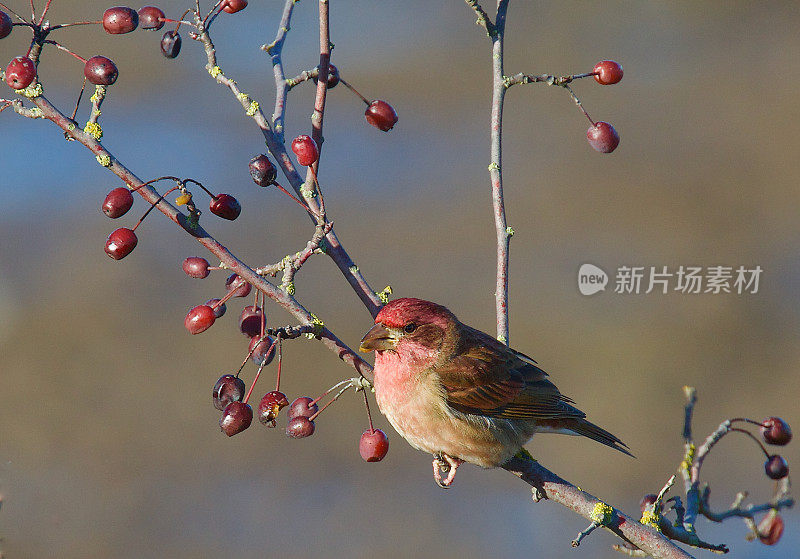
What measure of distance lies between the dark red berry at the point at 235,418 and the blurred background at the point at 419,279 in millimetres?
5682

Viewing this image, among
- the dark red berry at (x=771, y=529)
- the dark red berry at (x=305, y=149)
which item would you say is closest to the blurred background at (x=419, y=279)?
the dark red berry at (x=771, y=529)

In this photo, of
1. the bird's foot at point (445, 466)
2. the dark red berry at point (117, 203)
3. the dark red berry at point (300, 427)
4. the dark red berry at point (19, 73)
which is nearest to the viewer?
the dark red berry at point (19, 73)

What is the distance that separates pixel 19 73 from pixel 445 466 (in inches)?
104

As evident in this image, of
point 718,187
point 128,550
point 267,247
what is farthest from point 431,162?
point 128,550

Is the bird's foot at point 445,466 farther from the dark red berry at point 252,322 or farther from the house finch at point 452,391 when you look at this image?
the dark red berry at point 252,322

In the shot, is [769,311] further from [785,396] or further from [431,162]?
[431,162]

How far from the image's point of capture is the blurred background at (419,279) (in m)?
9.34

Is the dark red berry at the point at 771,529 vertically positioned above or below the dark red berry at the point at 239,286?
above

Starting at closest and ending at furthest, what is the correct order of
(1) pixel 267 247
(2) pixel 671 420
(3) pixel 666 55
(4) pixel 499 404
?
(4) pixel 499 404 → (2) pixel 671 420 → (1) pixel 267 247 → (3) pixel 666 55

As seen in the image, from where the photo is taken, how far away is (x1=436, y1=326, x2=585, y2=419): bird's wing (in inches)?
169

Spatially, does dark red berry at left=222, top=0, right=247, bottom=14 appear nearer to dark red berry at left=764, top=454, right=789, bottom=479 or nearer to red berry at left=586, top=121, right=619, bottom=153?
red berry at left=586, top=121, right=619, bottom=153

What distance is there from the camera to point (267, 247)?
12.1 metres

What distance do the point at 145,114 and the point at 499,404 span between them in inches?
485

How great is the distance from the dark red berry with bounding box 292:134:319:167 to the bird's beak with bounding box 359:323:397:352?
89 centimetres
